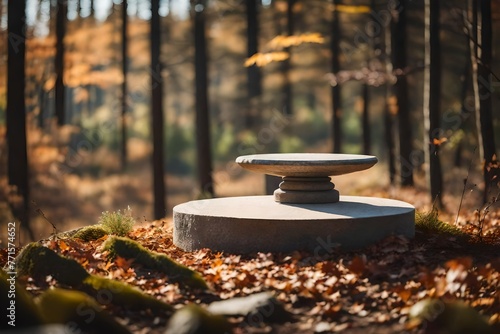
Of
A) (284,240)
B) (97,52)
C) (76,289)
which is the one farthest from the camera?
(97,52)

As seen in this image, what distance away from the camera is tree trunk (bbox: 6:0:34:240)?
43.3 feet

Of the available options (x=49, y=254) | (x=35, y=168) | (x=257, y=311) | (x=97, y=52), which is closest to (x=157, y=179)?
(x=35, y=168)

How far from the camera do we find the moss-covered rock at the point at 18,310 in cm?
547

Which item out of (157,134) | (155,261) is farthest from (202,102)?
(155,261)

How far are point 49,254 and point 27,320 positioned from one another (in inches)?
59.0

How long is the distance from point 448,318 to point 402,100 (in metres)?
11.5

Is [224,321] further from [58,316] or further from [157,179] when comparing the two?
[157,179]

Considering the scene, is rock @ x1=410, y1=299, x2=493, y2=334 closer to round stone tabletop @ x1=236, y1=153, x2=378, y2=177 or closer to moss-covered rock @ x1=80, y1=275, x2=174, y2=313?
moss-covered rock @ x1=80, y1=275, x2=174, y2=313

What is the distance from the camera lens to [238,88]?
1304 inches

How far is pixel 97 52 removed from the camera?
28.8 meters

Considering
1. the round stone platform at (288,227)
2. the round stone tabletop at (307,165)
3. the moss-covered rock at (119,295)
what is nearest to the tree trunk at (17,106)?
the round stone platform at (288,227)

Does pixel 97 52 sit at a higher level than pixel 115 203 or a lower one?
higher

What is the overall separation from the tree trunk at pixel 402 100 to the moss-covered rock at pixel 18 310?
1193cm

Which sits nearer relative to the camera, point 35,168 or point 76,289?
point 76,289
